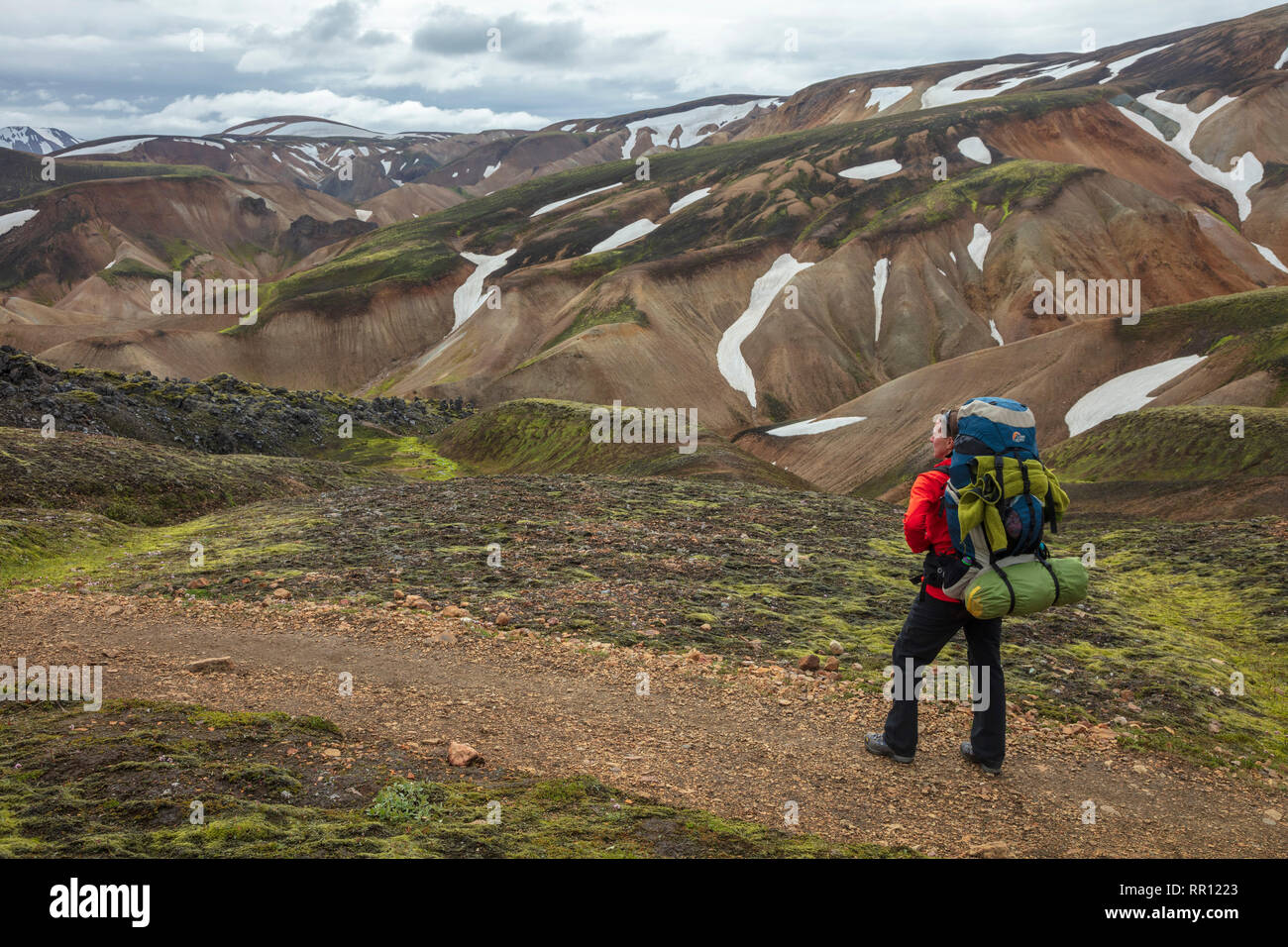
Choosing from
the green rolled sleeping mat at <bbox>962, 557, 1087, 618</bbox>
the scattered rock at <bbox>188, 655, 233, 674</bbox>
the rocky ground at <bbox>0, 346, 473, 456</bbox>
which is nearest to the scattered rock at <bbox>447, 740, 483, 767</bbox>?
the scattered rock at <bbox>188, 655, 233, 674</bbox>

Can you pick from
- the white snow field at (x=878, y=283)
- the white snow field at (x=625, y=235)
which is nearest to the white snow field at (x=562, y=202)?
the white snow field at (x=625, y=235)

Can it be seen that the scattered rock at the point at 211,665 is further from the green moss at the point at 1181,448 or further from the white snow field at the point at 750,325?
the white snow field at the point at 750,325

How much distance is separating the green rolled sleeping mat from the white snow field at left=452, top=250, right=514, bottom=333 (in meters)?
108

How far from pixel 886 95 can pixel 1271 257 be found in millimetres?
106676

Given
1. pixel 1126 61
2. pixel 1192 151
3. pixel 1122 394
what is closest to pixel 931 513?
pixel 1122 394

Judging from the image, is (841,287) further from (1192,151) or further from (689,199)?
(1192,151)

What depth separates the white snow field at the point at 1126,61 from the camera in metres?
172

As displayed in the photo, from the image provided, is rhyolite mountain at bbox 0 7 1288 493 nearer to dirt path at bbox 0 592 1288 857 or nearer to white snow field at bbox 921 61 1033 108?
white snow field at bbox 921 61 1033 108

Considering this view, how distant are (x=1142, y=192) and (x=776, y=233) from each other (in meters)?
40.6

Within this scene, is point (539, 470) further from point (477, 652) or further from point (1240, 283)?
point (1240, 283)

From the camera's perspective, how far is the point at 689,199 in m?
126

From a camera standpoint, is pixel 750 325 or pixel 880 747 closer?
pixel 880 747

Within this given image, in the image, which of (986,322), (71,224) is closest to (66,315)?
(71,224)
